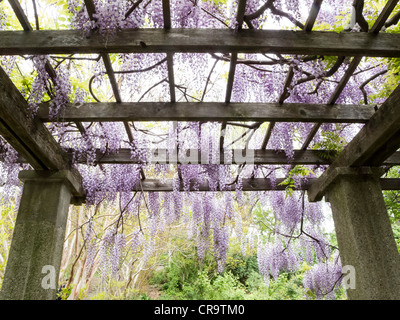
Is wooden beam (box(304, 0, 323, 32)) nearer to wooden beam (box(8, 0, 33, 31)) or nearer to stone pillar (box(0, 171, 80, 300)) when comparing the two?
wooden beam (box(8, 0, 33, 31))

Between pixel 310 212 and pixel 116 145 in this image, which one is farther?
pixel 310 212

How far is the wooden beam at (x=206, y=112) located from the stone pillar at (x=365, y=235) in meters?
0.75

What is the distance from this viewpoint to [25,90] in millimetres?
2734

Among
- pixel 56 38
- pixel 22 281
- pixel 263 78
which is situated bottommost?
pixel 22 281

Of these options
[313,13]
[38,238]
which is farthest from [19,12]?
[38,238]

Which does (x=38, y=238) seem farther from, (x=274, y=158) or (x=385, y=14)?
(x=385, y=14)

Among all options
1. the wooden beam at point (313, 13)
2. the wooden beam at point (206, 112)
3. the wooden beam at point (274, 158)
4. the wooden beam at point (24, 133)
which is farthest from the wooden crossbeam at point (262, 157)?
the wooden beam at point (313, 13)

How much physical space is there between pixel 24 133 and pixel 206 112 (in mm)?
1487

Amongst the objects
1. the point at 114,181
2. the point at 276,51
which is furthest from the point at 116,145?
the point at 276,51

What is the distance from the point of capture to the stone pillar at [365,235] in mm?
2789

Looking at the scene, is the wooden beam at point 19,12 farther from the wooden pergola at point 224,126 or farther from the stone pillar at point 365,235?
the stone pillar at point 365,235

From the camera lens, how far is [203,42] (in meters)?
1.96
